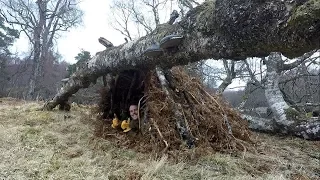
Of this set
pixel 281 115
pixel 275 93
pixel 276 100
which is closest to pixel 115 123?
pixel 281 115

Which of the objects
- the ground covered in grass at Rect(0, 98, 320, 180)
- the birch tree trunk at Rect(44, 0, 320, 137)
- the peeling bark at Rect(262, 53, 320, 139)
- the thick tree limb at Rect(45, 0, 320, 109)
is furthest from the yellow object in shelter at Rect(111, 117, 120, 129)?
the peeling bark at Rect(262, 53, 320, 139)

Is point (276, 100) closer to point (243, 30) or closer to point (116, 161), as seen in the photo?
point (116, 161)

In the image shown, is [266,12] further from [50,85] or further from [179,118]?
[50,85]

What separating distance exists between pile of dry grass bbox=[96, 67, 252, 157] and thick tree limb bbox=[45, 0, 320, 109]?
2.60 ft

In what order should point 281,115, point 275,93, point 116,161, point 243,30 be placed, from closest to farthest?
point 243,30 < point 116,161 < point 281,115 < point 275,93

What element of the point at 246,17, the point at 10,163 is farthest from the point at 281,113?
the point at 10,163

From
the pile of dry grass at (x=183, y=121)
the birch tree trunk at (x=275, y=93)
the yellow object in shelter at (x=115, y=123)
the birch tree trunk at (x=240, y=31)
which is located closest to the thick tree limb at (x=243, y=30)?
the birch tree trunk at (x=240, y=31)

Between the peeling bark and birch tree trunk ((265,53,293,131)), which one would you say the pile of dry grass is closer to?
the peeling bark

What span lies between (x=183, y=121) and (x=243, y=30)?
1.94 m

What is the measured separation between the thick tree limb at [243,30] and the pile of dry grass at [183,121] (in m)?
0.79

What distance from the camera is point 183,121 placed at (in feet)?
12.5

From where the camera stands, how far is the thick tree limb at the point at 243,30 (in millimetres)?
1732

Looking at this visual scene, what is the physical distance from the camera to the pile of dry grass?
370 cm

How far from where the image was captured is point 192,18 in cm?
284
